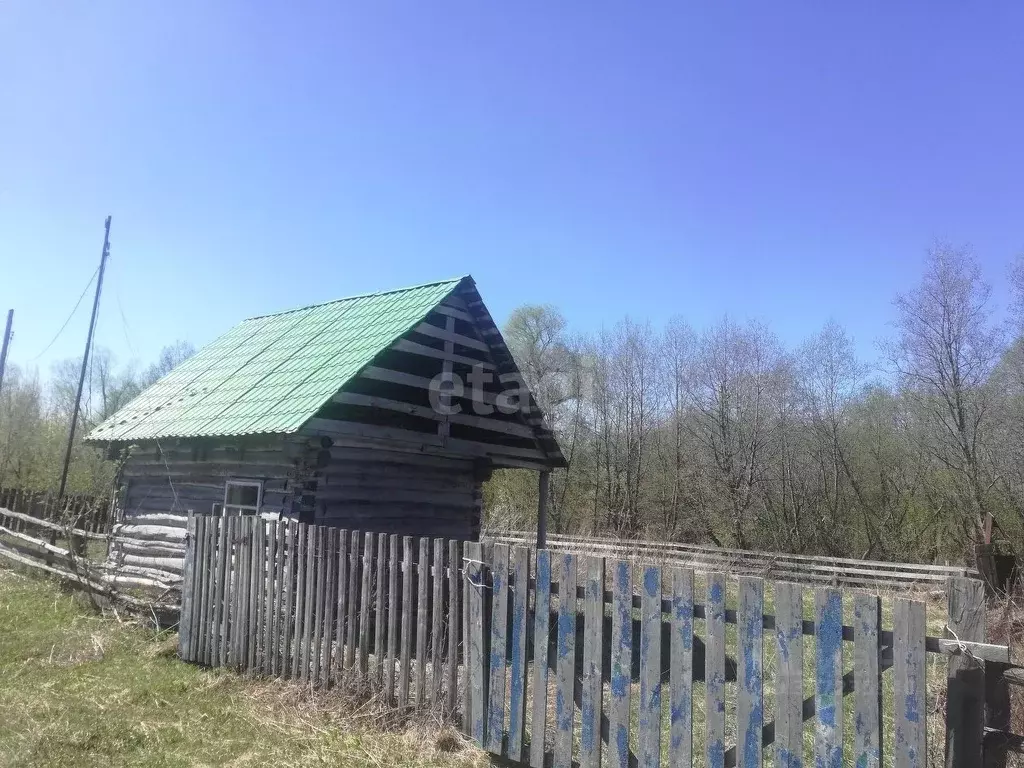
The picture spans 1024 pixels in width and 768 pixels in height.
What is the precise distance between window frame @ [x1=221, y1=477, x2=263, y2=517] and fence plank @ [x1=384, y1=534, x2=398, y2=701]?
16.9 feet

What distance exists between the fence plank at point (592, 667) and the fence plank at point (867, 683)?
1566 millimetres

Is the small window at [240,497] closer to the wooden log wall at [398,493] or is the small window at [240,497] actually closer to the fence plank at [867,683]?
the wooden log wall at [398,493]

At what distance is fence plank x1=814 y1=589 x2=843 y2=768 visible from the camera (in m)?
3.71

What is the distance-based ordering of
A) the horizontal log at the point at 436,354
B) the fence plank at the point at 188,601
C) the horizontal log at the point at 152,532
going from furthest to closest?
the horizontal log at the point at 152,532 < the horizontal log at the point at 436,354 < the fence plank at the point at 188,601

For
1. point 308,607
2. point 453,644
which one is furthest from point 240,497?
point 453,644

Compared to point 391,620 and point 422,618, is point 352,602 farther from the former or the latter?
point 422,618

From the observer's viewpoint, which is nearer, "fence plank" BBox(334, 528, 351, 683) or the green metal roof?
"fence plank" BBox(334, 528, 351, 683)

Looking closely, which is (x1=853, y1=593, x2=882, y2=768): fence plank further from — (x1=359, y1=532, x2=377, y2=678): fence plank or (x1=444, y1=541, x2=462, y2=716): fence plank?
(x1=359, y1=532, x2=377, y2=678): fence plank

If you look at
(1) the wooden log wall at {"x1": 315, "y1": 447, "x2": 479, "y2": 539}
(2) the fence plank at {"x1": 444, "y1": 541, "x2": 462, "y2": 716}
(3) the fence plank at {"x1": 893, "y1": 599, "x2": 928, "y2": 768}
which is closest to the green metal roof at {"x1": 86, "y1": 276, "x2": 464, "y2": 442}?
(1) the wooden log wall at {"x1": 315, "y1": 447, "x2": 479, "y2": 539}

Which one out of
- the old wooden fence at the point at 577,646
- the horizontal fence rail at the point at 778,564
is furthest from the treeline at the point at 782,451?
the old wooden fence at the point at 577,646

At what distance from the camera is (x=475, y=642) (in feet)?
17.6

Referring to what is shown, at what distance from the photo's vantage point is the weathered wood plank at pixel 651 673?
4297 millimetres

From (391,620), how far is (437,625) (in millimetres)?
561

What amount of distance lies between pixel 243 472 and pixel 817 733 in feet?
30.9
